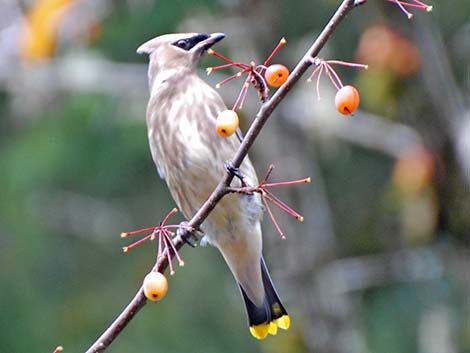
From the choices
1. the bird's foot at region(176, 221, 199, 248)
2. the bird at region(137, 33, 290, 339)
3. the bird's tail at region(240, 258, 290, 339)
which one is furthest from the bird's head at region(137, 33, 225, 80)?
the bird's foot at region(176, 221, 199, 248)

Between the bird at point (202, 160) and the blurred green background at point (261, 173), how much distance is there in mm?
1584

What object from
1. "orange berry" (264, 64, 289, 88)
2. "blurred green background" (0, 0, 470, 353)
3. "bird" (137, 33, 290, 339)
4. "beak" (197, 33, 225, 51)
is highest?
"orange berry" (264, 64, 289, 88)

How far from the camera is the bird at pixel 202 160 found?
4.57m

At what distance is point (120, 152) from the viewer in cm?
820

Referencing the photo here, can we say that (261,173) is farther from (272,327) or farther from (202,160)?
(202,160)

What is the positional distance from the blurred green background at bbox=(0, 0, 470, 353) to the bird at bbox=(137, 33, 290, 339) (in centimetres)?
158

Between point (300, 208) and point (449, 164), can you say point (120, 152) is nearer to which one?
point (300, 208)

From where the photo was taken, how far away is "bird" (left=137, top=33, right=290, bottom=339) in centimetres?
457

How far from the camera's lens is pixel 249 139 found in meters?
3.29

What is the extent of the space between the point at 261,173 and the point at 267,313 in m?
2.33

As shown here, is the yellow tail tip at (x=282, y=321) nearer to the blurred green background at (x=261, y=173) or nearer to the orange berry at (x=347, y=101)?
the blurred green background at (x=261, y=173)

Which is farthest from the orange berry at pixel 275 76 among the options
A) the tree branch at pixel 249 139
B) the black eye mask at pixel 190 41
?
the black eye mask at pixel 190 41

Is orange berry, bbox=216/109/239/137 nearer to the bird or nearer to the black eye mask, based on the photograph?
the bird

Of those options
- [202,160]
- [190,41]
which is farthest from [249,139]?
[190,41]
